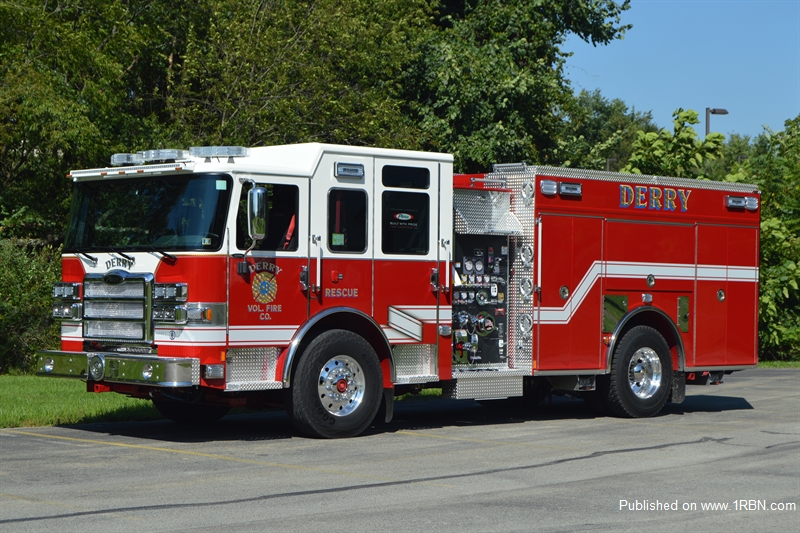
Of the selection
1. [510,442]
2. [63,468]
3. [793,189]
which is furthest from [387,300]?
[793,189]

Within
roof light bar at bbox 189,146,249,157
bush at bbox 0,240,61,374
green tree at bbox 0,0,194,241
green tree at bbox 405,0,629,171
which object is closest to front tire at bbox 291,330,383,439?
roof light bar at bbox 189,146,249,157

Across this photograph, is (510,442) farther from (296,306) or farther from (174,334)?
(174,334)

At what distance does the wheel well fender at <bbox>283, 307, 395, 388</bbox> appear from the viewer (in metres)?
11.8

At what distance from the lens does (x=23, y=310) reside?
20.0 m

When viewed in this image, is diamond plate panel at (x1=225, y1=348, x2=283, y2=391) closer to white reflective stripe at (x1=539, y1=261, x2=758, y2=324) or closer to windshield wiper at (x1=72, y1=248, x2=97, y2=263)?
windshield wiper at (x1=72, y1=248, x2=97, y2=263)

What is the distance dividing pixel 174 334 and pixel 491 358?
4.23 meters

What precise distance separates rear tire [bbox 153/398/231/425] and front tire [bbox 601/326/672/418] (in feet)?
16.2

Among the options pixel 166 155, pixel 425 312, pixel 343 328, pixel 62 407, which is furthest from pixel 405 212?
pixel 62 407

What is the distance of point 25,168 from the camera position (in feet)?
70.4

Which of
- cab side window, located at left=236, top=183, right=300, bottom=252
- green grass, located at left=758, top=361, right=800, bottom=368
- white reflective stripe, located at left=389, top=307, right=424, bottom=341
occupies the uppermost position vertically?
cab side window, located at left=236, top=183, right=300, bottom=252

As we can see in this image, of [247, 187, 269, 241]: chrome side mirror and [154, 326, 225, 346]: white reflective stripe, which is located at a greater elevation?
[247, 187, 269, 241]: chrome side mirror

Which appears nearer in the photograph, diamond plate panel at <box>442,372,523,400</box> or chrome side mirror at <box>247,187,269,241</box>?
chrome side mirror at <box>247,187,269,241</box>

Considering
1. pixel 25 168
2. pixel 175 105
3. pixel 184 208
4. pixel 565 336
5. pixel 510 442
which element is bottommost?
pixel 510 442

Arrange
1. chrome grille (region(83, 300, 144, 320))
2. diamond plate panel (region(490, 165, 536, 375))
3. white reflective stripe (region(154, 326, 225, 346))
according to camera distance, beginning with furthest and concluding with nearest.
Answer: diamond plate panel (region(490, 165, 536, 375))
chrome grille (region(83, 300, 144, 320))
white reflective stripe (region(154, 326, 225, 346))
